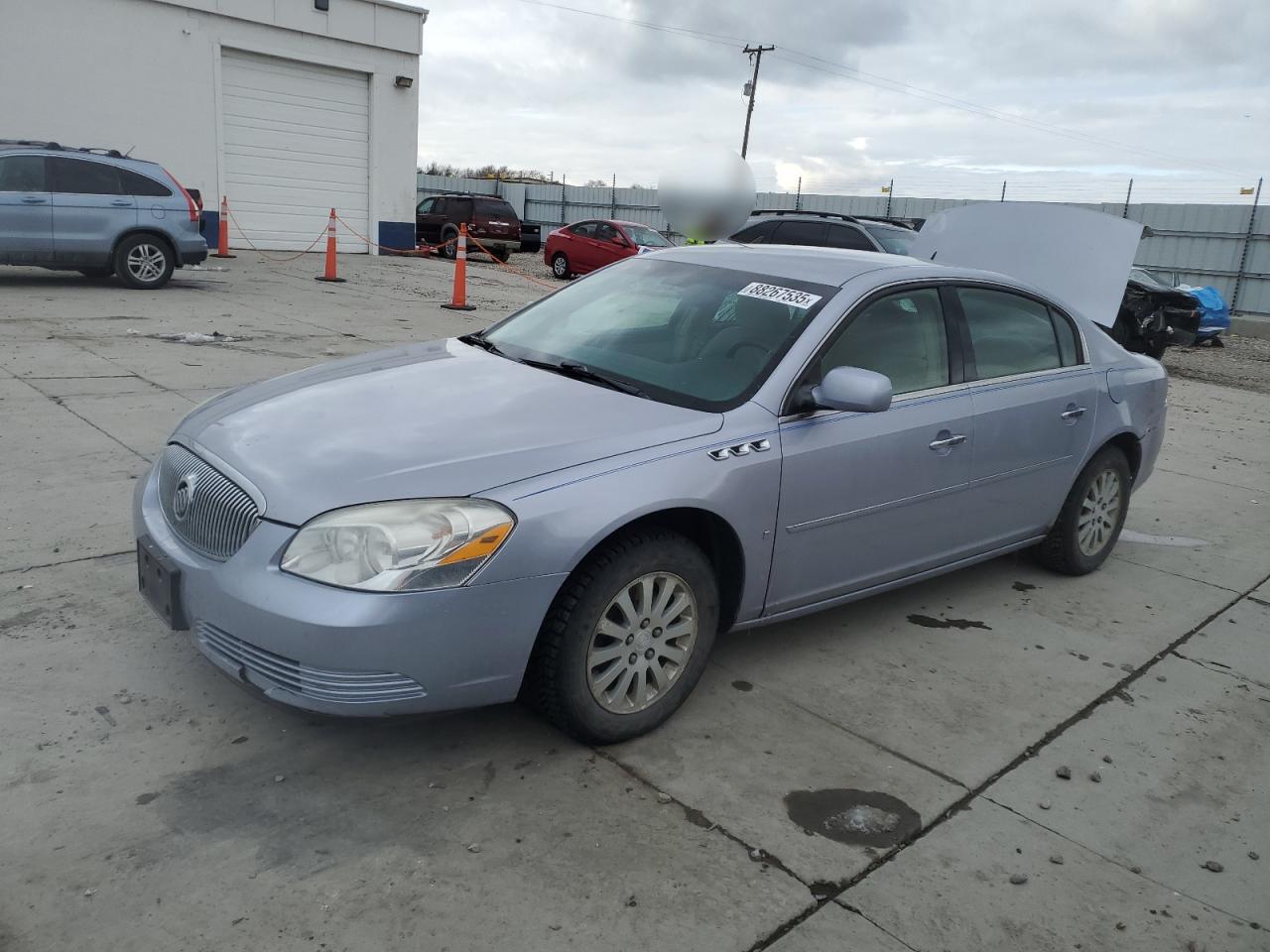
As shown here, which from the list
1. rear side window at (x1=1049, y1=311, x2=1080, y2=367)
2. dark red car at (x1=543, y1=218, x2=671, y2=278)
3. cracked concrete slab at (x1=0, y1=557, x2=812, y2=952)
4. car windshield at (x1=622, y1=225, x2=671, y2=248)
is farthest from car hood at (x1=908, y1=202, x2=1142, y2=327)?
car windshield at (x1=622, y1=225, x2=671, y2=248)

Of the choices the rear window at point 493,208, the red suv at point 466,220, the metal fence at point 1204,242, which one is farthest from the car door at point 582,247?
the rear window at point 493,208

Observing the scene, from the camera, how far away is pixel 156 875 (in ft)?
8.19

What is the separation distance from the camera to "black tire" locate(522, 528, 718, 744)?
2.98 metres

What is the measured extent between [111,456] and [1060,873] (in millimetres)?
5073

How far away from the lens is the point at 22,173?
465 inches

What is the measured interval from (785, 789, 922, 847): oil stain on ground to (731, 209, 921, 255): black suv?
11.0m

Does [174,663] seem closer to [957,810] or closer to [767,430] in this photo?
[767,430]

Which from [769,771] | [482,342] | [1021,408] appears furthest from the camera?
[1021,408]

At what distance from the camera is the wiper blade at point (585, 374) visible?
11.7ft

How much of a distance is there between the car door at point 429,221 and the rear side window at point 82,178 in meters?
13.1

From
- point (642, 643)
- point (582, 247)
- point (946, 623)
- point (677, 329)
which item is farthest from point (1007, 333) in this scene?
point (582, 247)

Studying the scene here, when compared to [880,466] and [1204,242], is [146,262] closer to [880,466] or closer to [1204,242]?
[880,466]

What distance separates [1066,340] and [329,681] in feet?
12.3

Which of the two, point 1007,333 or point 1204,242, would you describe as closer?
point 1007,333
